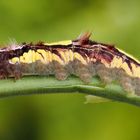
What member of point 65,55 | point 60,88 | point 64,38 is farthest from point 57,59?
point 64,38

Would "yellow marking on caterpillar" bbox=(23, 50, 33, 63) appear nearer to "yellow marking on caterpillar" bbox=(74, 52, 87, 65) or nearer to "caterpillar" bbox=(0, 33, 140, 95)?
"caterpillar" bbox=(0, 33, 140, 95)

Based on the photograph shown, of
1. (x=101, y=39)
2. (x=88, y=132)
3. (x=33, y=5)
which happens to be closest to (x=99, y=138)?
(x=88, y=132)

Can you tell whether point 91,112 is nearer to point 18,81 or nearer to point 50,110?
point 50,110

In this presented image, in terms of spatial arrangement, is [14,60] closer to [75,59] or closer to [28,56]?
[28,56]

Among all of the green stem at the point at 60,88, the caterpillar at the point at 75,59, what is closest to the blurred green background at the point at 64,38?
the caterpillar at the point at 75,59

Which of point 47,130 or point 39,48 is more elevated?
point 47,130
